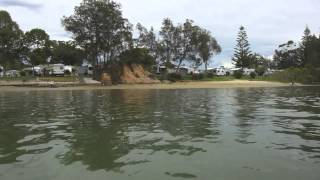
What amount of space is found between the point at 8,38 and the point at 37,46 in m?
11.5

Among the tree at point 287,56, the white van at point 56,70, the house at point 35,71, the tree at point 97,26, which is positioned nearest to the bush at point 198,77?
the tree at point 97,26

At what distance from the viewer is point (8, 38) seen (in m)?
92.1

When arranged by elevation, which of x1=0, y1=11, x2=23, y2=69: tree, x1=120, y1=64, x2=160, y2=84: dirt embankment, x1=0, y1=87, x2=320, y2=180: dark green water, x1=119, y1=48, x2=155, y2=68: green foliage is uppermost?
x1=0, y1=11, x2=23, y2=69: tree

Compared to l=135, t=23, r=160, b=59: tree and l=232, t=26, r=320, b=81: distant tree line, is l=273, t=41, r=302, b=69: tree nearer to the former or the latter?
l=232, t=26, r=320, b=81: distant tree line

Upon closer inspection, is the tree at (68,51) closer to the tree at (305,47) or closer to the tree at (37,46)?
the tree at (37,46)

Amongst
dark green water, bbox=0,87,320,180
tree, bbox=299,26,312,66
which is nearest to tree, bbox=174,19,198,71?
tree, bbox=299,26,312,66

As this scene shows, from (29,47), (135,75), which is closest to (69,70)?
(29,47)

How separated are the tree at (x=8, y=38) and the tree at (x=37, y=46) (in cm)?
204

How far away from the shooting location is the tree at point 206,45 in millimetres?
107938

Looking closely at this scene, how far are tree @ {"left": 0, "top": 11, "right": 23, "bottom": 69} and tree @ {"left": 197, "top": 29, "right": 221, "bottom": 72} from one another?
38183 millimetres

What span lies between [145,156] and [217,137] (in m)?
4.15

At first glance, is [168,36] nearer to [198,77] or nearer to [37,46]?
[198,77]

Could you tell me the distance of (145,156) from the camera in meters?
13.3

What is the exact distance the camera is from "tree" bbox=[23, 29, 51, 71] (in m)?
98.6
